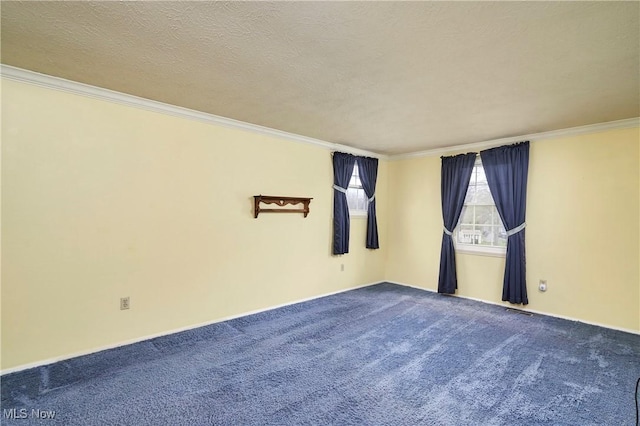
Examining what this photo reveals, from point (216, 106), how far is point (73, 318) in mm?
2341

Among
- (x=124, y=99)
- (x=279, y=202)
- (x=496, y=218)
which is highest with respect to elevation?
(x=124, y=99)

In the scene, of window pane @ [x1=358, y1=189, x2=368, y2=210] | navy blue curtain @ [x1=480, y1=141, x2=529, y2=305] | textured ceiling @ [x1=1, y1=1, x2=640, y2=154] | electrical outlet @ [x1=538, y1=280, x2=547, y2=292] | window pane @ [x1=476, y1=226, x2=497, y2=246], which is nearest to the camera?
textured ceiling @ [x1=1, y1=1, x2=640, y2=154]

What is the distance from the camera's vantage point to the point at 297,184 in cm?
441

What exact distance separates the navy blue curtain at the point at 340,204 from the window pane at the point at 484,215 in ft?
6.48

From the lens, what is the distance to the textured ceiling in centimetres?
170

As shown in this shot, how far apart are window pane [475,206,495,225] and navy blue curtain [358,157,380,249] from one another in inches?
62.8

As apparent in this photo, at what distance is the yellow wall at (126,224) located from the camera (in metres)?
2.50

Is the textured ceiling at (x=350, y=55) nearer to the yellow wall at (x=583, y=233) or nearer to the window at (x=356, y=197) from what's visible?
the yellow wall at (x=583, y=233)

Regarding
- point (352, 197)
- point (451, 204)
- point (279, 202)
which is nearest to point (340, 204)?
point (352, 197)

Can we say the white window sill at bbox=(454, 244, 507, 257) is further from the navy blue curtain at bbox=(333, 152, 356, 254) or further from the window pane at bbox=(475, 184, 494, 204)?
the navy blue curtain at bbox=(333, 152, 356, 254)

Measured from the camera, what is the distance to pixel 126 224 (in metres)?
2.98

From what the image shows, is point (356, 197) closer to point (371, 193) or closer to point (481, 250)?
point (371, 193)

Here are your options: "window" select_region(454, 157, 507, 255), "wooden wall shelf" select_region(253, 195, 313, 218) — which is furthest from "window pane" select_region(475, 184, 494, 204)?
"wooden wall shelf" select_region(253, 195, 313, 218)

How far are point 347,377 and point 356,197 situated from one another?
10.8 ft
